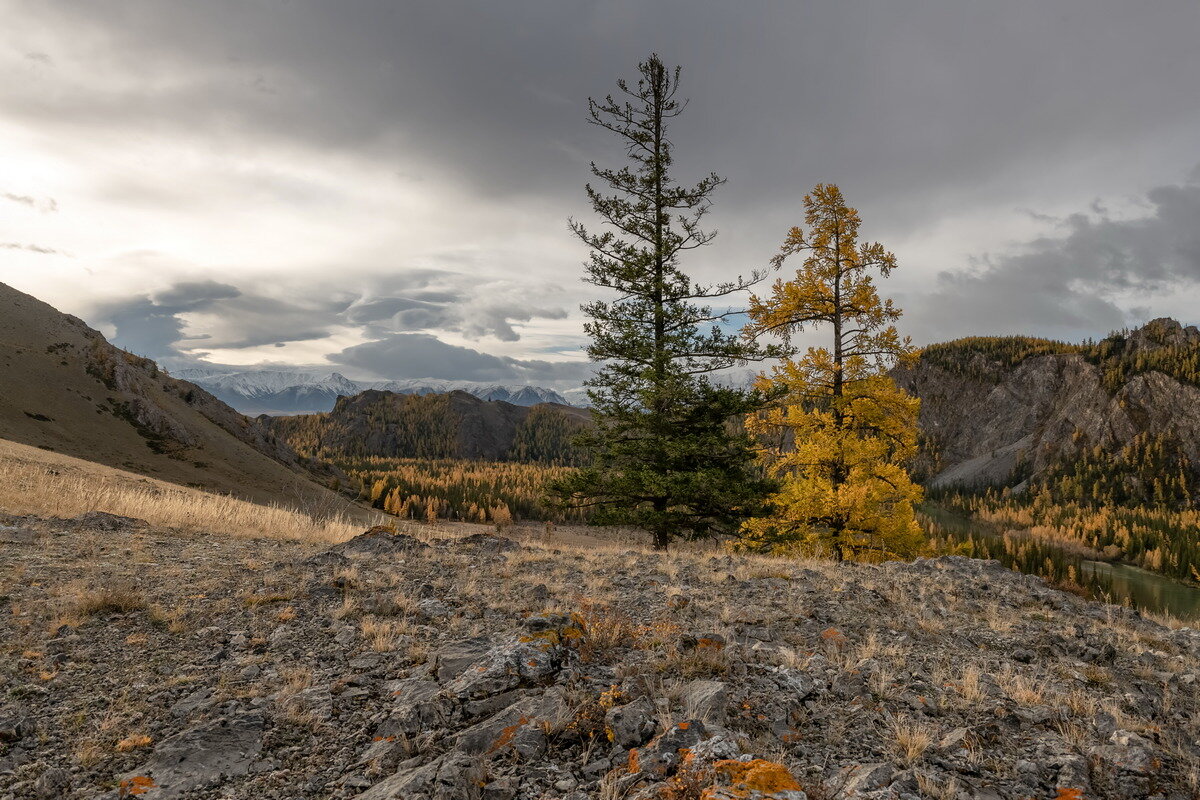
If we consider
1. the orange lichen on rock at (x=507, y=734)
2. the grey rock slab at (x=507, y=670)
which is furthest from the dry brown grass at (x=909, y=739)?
the grey rock slab at (x=507, y=670)

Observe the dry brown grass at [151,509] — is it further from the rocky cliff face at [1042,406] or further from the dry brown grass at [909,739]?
the rocky cliff face at [1042,406]

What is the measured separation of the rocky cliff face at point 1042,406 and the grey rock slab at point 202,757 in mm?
121624

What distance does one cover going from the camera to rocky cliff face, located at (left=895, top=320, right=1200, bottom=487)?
3561 inches

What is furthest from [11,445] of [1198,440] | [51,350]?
[1198,440]

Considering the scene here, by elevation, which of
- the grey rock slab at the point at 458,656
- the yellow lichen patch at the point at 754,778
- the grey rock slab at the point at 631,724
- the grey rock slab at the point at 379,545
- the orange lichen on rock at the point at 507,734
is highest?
the yellow lichen patch at the point at 754,778

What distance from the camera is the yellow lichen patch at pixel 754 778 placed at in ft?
10.5

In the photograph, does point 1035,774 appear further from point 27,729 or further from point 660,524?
point 660,524

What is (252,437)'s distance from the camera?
5112 cm

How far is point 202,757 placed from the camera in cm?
405

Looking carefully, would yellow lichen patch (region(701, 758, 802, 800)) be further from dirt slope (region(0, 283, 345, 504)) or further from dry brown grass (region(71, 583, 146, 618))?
dirt slope (region(0, 283, 345, 504))

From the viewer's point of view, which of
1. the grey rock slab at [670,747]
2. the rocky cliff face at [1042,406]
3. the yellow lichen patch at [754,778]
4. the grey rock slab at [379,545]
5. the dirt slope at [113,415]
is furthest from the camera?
the rocky cliff face at [1042,406]

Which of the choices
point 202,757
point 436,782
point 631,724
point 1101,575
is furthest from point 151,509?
point 1101,575

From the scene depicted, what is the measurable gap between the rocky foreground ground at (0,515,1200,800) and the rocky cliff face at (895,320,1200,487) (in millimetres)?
114791

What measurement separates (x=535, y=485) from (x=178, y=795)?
2975 inches
